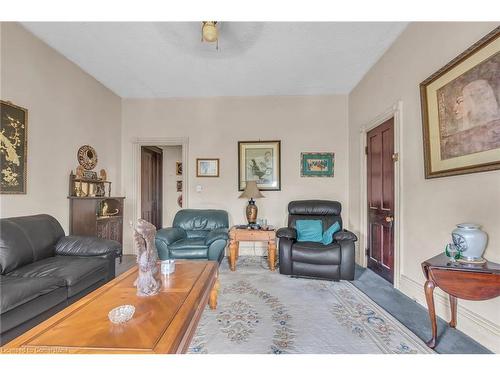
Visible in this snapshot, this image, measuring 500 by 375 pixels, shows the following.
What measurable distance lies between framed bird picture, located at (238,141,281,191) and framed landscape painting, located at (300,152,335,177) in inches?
17.6

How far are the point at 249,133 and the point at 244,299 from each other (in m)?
2.82

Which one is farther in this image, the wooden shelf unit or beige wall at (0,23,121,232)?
the wooden shelf unit

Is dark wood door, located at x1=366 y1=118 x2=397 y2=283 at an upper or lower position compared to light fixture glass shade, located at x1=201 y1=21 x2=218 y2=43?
lower

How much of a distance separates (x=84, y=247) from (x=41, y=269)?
0.47m

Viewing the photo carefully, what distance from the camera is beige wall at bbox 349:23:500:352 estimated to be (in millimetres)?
1596

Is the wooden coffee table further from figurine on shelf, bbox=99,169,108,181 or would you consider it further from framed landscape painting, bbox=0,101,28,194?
figurine on shelf, bbox=99,169,108,181

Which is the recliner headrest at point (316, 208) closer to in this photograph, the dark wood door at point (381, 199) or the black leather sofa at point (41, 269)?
the dark wood door at point (381, 199)

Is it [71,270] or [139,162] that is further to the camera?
[139,162]

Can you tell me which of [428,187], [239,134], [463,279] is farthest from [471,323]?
[239,134]

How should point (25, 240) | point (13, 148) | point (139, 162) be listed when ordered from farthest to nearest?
point (139, 162)
point (13, 148)
point (25, 240)

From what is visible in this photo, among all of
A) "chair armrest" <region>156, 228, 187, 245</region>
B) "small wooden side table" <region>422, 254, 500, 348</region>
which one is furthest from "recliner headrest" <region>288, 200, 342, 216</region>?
"small wooden side table" <region>422, 254, 500, 348</region>

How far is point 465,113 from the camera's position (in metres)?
1.72

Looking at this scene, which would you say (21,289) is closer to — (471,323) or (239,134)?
(471,323)
